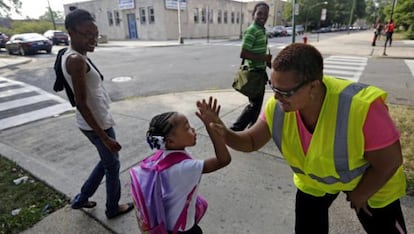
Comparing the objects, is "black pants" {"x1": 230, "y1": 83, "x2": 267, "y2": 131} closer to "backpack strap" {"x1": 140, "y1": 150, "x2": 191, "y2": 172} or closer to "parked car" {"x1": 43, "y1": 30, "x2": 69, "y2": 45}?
"backpack strap" {"x1": 140, "y1": 150, "x2": 191, "y2": 172}

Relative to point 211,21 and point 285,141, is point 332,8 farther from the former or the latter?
point 285,141

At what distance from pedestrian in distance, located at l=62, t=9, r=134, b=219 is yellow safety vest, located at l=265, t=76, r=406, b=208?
4.51 feet

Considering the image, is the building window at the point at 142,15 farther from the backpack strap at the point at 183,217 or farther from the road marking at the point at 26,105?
the backpack strap at the point at 183,217

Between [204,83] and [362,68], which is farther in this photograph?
[362,68]

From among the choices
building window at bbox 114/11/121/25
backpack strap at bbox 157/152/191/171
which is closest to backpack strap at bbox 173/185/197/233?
backpack strap at bbox 157/152/191/171

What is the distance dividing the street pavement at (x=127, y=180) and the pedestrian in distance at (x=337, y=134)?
3.35 feet

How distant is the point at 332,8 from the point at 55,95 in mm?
73007

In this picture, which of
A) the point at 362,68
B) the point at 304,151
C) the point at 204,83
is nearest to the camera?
the point at 304,151

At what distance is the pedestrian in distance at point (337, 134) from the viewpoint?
1.29m

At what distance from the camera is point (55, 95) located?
7.82 m

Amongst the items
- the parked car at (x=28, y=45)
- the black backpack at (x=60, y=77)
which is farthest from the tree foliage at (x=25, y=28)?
the black backpack at (x=60, y=77)

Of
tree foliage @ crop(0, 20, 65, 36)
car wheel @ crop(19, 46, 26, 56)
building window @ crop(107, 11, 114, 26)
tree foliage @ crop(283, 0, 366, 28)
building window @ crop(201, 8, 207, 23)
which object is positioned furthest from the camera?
tree foliage @ crop(283, 0, 366, 28)

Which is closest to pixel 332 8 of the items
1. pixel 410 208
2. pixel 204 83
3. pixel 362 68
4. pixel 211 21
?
pixel 211 21

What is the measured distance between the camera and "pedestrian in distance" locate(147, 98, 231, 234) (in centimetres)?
154
